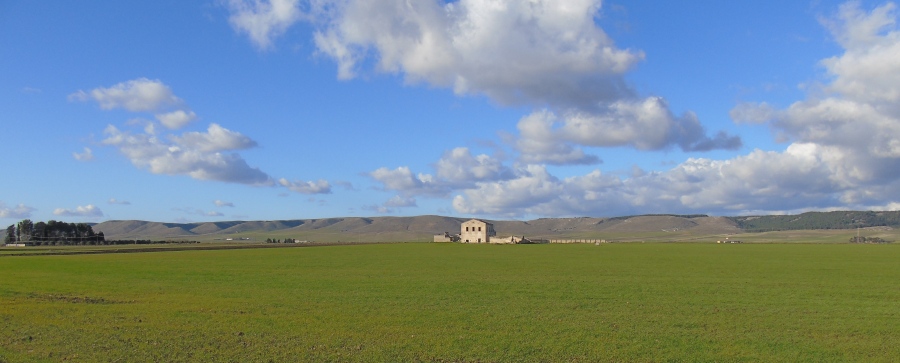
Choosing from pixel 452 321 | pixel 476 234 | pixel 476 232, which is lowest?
pixel 452 321

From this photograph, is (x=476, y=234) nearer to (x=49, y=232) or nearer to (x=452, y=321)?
(x=49, y=232)

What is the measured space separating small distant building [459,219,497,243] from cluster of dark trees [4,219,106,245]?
90.8 meters

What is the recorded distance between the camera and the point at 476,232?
151125 millimetres

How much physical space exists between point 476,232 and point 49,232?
111520mm

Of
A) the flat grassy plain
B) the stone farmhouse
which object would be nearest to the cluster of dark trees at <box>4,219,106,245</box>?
the stone farmhouse

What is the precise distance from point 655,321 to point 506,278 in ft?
54.0

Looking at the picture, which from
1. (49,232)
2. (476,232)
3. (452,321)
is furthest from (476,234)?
(452,321)

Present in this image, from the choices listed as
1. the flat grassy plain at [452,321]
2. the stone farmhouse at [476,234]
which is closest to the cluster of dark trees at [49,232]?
the stone farmhouse at [476,234]

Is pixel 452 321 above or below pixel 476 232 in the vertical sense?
below

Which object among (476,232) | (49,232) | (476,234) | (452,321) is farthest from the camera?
(49,232)

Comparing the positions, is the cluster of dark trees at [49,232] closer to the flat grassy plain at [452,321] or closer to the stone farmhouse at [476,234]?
the stone farmhouse at [476,234]

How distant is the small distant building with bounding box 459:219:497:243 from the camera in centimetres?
14912

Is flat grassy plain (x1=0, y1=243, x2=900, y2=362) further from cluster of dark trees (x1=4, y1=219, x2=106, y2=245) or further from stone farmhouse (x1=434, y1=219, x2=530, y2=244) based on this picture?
cluster of dark trees (x1=4, y1=219, x2=106, y2=245)

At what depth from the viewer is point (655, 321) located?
18.9 m
